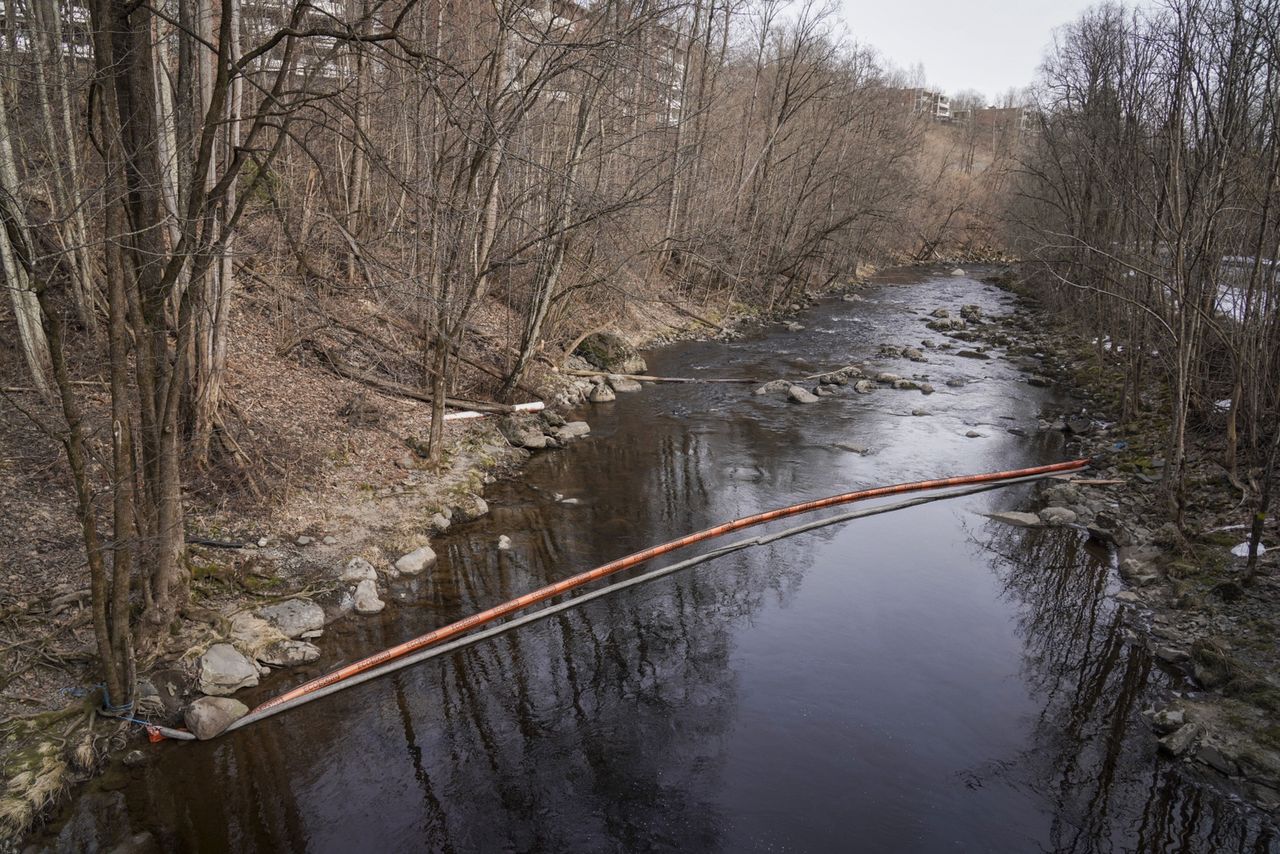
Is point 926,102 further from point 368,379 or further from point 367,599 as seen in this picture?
point 367,599

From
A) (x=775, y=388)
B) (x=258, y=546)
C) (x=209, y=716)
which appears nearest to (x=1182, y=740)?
(x=209, y=716)

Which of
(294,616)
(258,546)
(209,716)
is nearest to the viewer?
(209,716)

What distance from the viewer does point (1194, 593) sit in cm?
900

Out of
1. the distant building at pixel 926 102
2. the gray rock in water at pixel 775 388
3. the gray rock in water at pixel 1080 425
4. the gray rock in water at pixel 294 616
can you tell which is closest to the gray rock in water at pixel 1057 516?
the gray rock in water at pixel 1080 425

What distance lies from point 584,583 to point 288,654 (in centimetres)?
331

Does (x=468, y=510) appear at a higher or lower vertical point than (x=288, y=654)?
higher

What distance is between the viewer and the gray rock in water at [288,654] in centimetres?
759

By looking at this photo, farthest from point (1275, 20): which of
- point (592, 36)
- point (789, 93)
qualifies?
point (789, 93)

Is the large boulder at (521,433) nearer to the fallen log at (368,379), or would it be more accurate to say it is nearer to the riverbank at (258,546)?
the riverbank at (258,546)

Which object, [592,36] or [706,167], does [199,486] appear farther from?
[706,167]

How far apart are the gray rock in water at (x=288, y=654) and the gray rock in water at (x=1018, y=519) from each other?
9788 millimetres

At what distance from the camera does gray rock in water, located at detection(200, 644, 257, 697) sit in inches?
277

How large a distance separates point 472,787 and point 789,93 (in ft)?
84.0

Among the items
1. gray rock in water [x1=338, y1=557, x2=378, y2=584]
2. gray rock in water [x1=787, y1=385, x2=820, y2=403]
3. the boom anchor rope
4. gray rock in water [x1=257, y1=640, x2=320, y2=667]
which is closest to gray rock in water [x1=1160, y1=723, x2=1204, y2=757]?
the boom anchor rope
